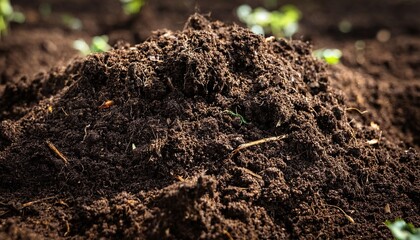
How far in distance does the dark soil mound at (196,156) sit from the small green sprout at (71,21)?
2814 mm

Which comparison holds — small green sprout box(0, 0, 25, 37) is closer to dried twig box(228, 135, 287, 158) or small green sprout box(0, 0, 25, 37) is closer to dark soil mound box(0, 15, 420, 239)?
dark soil mound box(0, 15, 420, 239)

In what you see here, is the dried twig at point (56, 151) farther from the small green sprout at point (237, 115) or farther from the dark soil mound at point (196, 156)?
the small green sprout at point (237, 115)

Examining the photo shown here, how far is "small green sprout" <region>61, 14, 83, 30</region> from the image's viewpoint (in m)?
5.52

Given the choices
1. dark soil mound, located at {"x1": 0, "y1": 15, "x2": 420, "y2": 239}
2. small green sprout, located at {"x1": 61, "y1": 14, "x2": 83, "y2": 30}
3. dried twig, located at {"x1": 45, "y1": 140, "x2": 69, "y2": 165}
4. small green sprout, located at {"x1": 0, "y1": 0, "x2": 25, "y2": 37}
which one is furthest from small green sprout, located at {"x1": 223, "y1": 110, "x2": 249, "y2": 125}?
small green sprout, located at {"x1": 61, "y1": 14, "x2": 83, "y2": 30}

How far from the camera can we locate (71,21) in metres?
5.64

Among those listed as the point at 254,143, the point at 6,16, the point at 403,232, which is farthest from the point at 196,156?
the point at 6,16

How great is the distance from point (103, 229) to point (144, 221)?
22 centimetres

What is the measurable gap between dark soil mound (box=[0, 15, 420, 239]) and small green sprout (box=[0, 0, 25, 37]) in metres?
2.24

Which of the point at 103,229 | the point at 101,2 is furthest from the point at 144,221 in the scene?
the point at 101,2

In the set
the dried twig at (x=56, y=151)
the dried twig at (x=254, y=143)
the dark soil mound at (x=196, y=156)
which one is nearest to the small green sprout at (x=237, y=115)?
the dark soil mound at (x=196, y=156)

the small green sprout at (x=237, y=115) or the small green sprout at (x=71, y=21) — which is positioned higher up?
the small green sprout at (x=71, y=21)

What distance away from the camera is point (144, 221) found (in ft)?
7.34

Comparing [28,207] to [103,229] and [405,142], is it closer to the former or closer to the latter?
[103,229]

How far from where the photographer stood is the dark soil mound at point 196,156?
2303mm
